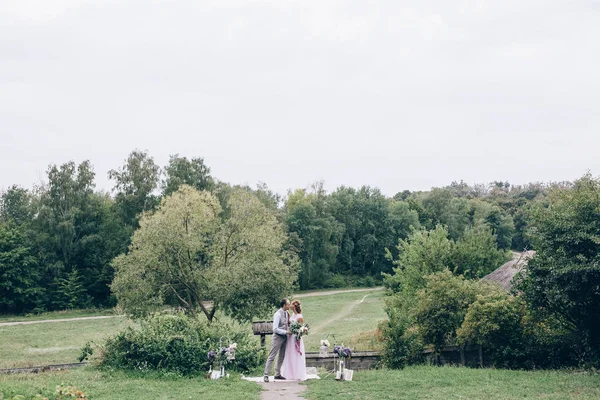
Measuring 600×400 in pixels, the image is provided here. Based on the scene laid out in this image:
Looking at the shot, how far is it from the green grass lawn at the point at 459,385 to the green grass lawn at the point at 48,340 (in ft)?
49.6

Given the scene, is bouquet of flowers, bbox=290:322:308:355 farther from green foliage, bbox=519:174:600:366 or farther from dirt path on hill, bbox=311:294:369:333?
dirt path on hill, bbox=311:294:369:333

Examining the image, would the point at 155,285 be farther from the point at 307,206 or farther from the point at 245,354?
the point at 307,206

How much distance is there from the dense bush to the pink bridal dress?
1.73 m

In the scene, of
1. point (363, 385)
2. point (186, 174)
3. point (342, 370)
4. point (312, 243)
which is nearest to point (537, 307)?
point (342, 370)

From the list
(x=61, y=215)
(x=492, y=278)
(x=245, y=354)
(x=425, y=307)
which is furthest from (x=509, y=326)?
(x=61, y=215)

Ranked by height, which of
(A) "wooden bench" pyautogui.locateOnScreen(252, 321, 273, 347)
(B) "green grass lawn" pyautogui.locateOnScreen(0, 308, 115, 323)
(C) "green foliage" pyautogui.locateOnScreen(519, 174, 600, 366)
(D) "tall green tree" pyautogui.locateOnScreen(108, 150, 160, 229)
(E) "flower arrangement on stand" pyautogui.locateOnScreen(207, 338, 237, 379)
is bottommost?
(B) "green grass lawn" pyautogui.locateOnScreen(0, 308, 115, 323)

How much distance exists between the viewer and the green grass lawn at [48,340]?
27.2 m

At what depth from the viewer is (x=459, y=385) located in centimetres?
1382

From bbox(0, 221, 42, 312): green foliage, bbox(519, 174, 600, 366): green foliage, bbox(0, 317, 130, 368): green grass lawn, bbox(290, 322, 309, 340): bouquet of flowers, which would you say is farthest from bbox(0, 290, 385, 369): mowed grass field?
bbox(519, 174, 600, 366): green foliage

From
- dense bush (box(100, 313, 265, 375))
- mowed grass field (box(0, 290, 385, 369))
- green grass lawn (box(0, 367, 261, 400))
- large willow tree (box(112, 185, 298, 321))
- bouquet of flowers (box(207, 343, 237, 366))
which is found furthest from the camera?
large willow tree (box(112, 185, 298, 321))

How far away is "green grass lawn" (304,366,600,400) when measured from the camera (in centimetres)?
1259

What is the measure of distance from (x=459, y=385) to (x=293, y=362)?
14.6 feet

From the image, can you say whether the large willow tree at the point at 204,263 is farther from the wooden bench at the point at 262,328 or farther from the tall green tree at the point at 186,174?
the tall green tree at the point at 186,174

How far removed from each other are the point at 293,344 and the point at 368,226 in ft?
217
